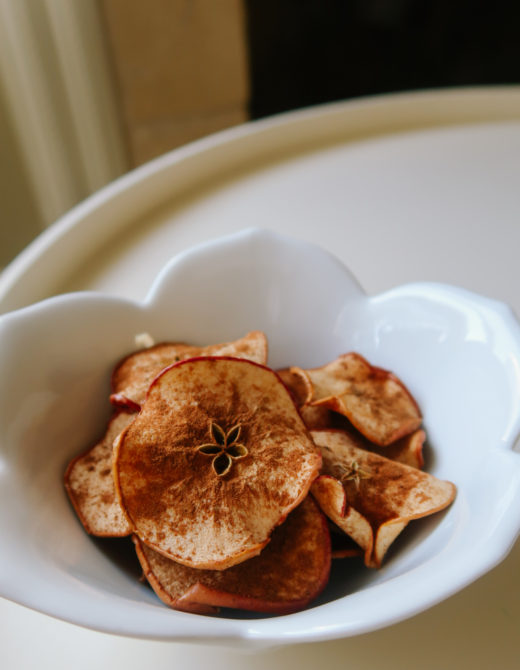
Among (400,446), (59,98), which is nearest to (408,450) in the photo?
(400,446)

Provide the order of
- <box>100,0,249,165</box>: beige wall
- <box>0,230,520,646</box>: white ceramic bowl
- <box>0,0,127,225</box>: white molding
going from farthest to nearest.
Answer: <box>100,0,249,165</box>: beige wall
<box>0,0,127,225</box>: white molding
<box>0,230,520,646</box>: white ceramic bowl

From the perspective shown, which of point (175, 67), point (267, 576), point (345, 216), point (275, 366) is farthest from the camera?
point (175, 67)

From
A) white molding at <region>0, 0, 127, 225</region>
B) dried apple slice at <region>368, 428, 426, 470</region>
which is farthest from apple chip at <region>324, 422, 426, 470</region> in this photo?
white molding at <region>0, 0, 127, 225</region>

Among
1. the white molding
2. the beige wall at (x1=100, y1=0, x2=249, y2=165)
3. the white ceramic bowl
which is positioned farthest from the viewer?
the beige wall at (x1=100, y1=0, x2=249, y2=165)

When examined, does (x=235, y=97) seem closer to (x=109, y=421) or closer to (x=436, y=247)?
(x=436, y=247)

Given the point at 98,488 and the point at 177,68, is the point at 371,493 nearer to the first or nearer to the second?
the point at 98,488

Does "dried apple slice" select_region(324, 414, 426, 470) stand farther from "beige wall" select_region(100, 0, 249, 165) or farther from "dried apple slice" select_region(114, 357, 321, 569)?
"beige wall" select_region(100, 0, 249, 165)
